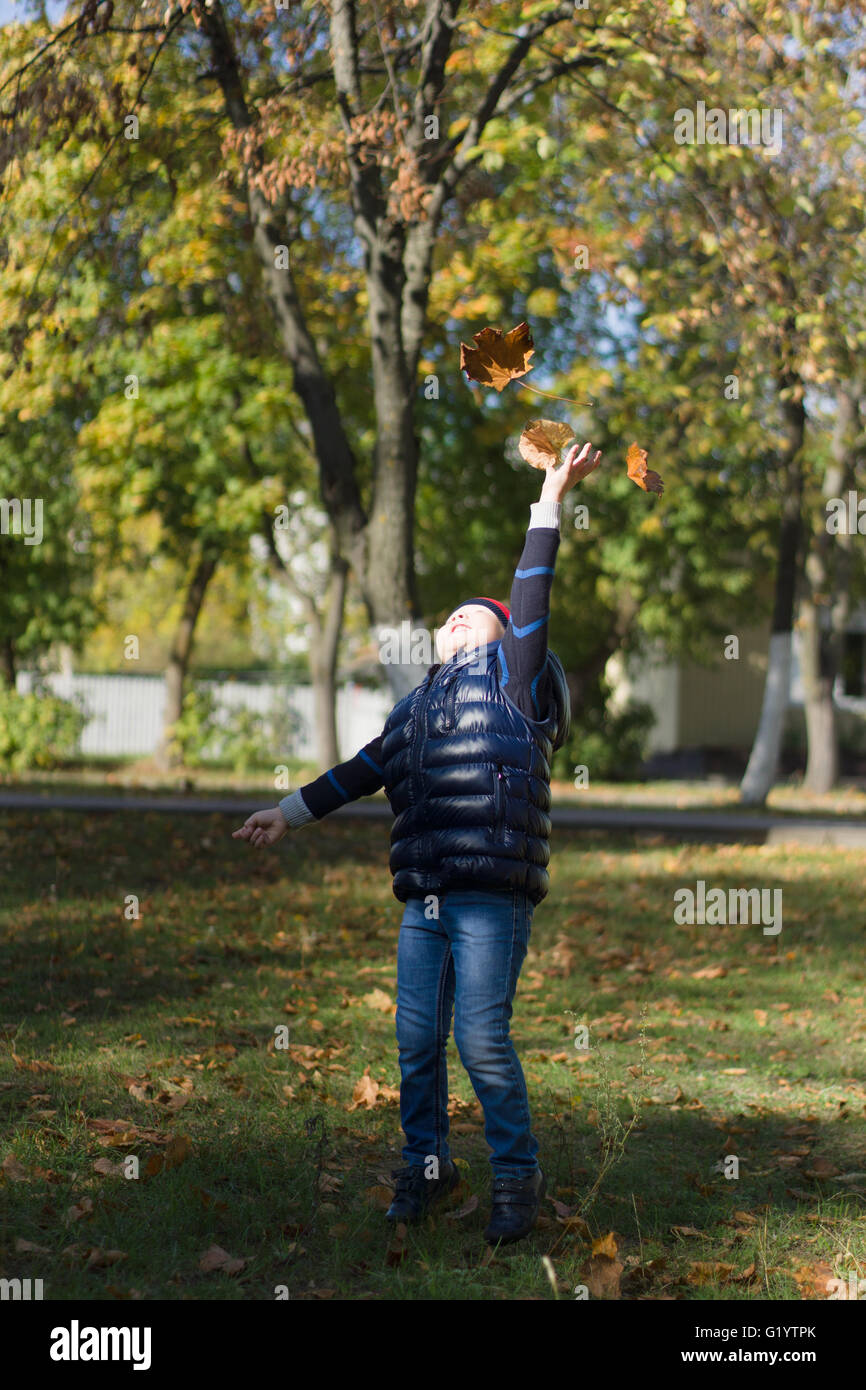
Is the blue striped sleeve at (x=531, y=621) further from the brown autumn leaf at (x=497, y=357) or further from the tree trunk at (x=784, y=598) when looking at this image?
the tree trunk at (x=784, y=598)

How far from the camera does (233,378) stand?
1761 centimetres

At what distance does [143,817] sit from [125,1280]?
9.41m

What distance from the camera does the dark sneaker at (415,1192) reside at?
415 centimetres

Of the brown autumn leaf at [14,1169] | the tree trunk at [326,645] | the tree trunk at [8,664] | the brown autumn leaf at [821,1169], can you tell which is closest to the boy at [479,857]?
the brown autumn leaf at [14,1169]

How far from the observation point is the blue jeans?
156 inches

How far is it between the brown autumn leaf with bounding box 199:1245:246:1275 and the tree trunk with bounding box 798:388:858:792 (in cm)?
2047

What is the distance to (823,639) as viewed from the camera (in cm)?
2397

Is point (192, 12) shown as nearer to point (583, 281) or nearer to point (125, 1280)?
point (125, 1280)

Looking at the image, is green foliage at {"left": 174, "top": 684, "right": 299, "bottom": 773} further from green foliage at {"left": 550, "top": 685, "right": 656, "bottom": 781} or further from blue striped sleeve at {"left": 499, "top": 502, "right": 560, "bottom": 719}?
blue striped sleeve at {"left": 499, "top": 502, "right": 560, "bottom": 719}

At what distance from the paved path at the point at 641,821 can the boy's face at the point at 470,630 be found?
9590 mm

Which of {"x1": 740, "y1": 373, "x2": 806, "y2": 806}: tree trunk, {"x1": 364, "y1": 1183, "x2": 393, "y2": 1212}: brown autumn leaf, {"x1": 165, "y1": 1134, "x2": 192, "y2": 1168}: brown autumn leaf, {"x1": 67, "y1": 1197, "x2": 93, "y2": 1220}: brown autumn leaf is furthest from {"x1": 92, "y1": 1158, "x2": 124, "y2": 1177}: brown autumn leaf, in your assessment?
{"x1": 740, "y1": 373, "x2": 806, "y2": 806}: tree trunk

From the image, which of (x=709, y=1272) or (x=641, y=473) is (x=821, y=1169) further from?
(x=641, y=473)

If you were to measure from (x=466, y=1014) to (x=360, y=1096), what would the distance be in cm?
174
